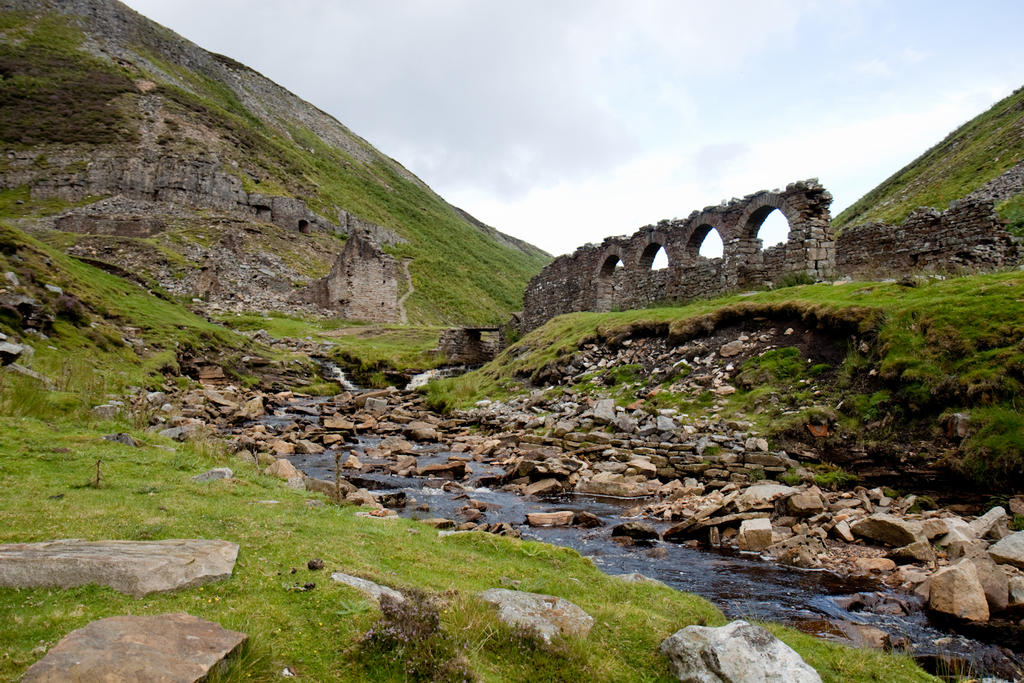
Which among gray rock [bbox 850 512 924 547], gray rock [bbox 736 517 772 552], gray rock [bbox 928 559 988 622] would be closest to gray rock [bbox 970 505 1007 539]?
gray rock [bbox 850 512 924 547]

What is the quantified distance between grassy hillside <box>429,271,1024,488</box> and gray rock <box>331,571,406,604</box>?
8.52 m

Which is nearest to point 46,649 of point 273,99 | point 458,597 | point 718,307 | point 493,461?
point 458,597

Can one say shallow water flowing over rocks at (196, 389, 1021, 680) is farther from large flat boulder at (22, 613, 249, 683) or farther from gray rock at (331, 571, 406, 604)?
large flat boulder at (22, 613, 249, 683)

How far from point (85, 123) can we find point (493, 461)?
65.6 metres

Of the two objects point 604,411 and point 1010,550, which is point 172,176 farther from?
point 1010,550

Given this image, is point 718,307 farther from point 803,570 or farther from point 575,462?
point 803,570

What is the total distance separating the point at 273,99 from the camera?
108125 mm

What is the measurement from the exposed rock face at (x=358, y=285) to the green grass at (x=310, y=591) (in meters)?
37.2

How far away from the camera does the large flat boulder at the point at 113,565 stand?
3676 mm

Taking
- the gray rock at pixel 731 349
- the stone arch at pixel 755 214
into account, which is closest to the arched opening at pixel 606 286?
the stone arch at pixel 755 214

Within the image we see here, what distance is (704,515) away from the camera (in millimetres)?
8602

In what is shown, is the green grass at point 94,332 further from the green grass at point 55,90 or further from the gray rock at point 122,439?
the green grass at point 55,90

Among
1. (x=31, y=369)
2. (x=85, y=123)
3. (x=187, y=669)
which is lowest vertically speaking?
(x=187, y=669)

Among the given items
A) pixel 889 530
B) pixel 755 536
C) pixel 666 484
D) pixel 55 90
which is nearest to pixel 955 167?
pixel 666 484
